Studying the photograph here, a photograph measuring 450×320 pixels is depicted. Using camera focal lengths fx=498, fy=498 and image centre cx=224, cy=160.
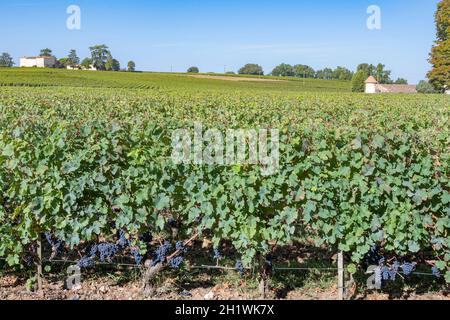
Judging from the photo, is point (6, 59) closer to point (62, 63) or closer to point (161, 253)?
point (62, 63)

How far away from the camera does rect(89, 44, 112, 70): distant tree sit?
10869 centimetres

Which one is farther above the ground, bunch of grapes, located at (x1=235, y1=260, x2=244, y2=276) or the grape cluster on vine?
the grape cluster on vine

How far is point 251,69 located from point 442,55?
2856 inches

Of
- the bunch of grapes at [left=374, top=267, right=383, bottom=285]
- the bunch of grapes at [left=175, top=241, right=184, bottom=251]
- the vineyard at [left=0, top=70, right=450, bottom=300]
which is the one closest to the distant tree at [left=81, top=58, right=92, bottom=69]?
the vineyard at [left=0, top=70, right=450, bottom=300]

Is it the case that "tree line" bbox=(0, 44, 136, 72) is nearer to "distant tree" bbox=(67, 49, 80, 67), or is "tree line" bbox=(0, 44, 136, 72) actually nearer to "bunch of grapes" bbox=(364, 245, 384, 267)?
"distant tree" bbox=(67, 49, 80, 67)

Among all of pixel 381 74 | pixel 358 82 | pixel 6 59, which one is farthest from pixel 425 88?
pixel 6 59

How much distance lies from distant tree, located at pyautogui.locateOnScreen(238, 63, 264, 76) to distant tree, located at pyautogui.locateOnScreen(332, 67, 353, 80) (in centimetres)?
2053

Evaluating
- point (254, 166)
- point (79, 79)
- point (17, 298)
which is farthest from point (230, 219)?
point (79, 79)

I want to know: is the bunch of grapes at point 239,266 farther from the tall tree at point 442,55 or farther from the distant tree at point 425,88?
the distant tree at point 425,88

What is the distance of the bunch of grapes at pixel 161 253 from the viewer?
17.8 ft

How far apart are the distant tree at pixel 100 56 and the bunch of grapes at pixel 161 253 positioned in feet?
355

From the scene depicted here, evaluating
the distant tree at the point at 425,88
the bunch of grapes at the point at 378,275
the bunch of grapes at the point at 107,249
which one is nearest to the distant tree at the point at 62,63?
the distant tree at the point at 425,88

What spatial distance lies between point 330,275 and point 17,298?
352cm

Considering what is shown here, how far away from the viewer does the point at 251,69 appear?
447ft
